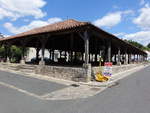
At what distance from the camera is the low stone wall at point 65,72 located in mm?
11670

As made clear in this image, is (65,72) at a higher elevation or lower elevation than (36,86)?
higher

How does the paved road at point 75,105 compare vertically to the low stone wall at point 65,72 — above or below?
below

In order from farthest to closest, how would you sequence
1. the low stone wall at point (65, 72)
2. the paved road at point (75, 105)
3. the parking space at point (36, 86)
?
the low stone wall at point (65, 72) < the parking space at point (36, 86) < the paved road at point (75, 105)

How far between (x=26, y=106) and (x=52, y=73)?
7449 mm

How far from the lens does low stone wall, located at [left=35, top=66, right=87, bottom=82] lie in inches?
459

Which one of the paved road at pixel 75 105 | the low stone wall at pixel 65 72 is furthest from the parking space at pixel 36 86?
the low stone wall at pixel 65 72

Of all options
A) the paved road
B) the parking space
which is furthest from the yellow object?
the paved road

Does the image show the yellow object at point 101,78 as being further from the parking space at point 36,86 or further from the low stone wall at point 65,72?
the parking space at point 36,86

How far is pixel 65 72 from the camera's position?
41.5 ft

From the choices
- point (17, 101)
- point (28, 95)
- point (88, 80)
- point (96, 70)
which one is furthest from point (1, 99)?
point (96, 70)

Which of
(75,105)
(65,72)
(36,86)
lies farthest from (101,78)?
(75,105)

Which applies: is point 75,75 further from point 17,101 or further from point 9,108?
point 9,108

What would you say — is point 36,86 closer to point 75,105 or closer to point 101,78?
point 75,105

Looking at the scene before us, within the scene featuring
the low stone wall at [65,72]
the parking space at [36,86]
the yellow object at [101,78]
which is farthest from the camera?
the yellow object at [101,78]
